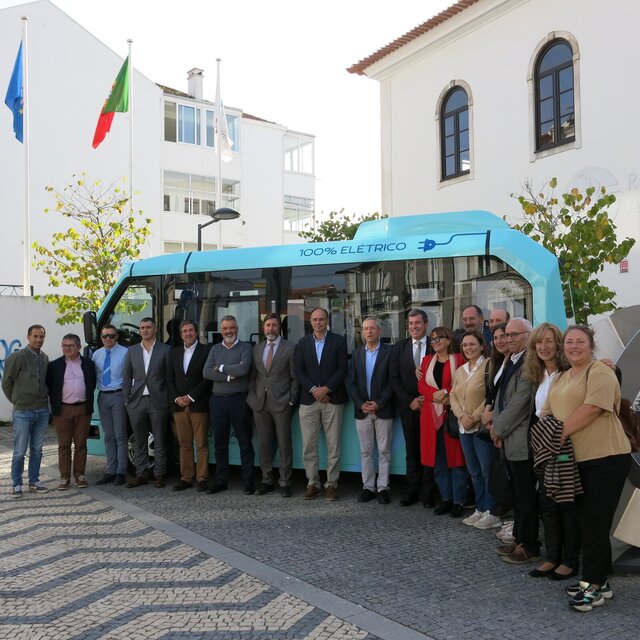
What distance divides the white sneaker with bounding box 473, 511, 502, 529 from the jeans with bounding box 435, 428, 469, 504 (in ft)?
1.49

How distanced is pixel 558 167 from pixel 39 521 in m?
11.5

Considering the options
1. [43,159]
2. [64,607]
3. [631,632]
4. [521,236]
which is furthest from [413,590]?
[43,159]

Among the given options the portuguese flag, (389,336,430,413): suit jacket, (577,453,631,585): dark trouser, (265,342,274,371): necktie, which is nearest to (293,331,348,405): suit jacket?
(265,342,274,371): necktie

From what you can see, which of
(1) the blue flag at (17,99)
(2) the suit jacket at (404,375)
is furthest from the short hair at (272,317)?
(1) the blue flag at (17,99)

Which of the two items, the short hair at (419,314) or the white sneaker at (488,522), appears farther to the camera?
the short hair at (419,314)

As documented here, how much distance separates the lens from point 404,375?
741 centimetres

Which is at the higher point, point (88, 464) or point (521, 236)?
point (521, 236)

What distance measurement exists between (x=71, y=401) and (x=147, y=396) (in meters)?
0.90

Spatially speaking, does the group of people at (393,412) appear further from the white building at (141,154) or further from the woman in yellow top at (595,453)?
the white building at (141,154)

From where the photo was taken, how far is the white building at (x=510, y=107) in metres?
13.1

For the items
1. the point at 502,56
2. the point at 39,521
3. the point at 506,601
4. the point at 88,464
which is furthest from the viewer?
the point at 502,56

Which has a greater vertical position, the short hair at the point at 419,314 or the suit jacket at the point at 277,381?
the short hair at the point at 419,314

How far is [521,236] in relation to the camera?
7.27m

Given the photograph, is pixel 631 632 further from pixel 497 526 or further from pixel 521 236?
pixel 521 236
